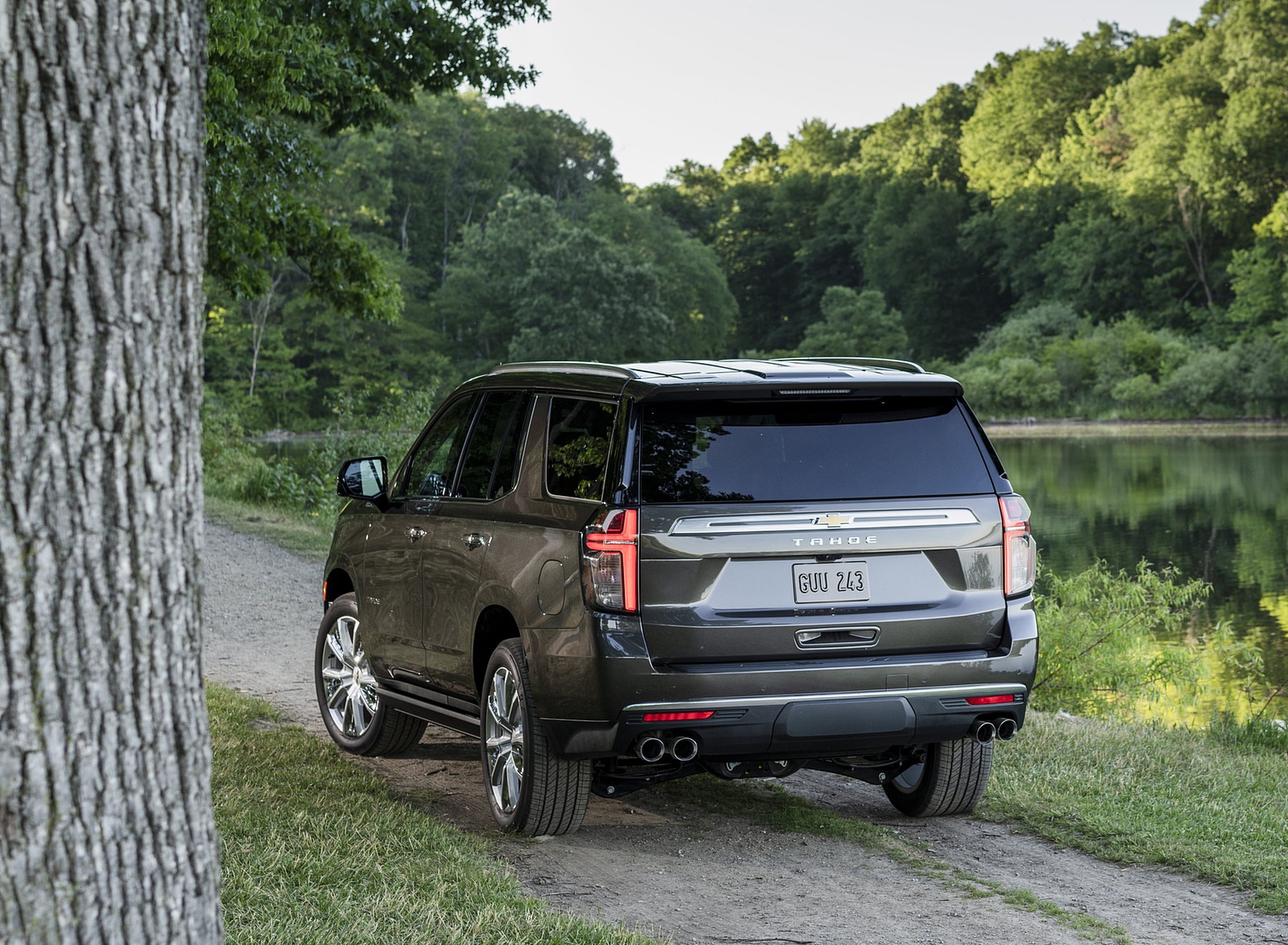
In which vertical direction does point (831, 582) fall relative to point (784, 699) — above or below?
above

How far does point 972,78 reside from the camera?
4712 inches

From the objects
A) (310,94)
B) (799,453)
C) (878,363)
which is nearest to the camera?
(799,453)

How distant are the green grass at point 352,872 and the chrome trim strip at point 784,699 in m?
0.81

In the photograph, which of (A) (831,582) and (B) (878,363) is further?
(B) (878,363)

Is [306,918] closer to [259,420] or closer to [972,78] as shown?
[259,420]

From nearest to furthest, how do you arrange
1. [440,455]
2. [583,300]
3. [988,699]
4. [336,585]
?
[988,699]
[440,455]
[336,585]
[583,300]

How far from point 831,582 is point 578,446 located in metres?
1.16

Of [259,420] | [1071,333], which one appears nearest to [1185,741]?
[259,420]

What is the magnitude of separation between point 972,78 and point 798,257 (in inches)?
797

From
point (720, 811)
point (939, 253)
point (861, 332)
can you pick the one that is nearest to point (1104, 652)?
point (720, 811)

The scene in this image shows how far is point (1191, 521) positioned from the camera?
30.3 meters

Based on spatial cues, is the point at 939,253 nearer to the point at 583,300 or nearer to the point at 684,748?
the point at 583,300

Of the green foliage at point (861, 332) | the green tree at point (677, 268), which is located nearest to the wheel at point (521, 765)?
the green tree at point (677, 268)

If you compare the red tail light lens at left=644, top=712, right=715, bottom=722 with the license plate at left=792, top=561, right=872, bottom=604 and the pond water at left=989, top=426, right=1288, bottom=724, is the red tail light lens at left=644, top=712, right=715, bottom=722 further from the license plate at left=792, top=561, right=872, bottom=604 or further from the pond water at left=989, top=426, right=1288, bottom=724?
the pond water at left=989, top=426, right=1288, bottom=724
